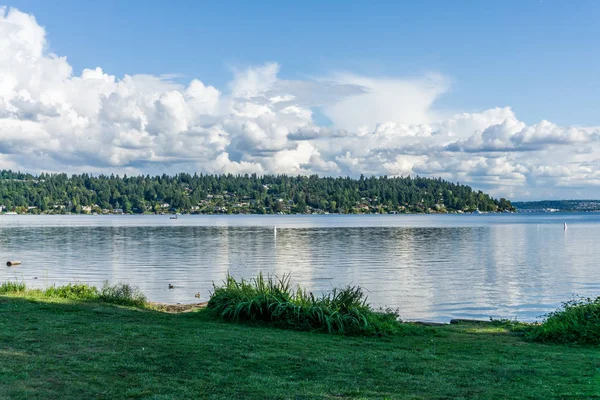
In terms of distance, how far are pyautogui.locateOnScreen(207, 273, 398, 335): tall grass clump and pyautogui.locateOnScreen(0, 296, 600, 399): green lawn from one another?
727 millimetres

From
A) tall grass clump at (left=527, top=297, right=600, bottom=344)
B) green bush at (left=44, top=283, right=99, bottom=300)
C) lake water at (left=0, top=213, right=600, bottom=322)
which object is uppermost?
green bush at (left=44, top=283, right=99, bottom=300)

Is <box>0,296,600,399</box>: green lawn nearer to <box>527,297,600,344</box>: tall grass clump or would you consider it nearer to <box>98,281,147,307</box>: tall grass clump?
<box>527,297,600,344</box>: tall grass clump

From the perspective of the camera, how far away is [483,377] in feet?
30.5

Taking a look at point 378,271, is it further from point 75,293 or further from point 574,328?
point 574,328

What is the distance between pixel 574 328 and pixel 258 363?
8.05 m

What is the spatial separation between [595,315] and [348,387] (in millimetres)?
8247

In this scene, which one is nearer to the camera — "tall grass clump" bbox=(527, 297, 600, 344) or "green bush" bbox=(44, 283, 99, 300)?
"tall grass clump" bbox=(527, 297, 600, 344)

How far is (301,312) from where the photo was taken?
14602mm

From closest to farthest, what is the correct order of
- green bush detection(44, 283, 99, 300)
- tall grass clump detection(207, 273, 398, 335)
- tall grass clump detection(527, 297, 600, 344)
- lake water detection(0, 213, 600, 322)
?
tall grass clump detection(527, 297, 600, 344) → tall grass clump detection(207, 273, 398, 335) → green bush detection(44, 283, 99, 300) → lake water detection(0, 213, 600, 322)

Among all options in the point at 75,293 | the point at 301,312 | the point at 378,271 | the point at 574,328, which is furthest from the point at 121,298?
the point at 378,271

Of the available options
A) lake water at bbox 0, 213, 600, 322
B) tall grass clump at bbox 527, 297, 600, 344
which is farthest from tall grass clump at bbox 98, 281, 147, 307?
tall grass clump at bbox 527, 297, 600, 344

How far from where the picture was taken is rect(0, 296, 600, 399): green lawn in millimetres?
7992

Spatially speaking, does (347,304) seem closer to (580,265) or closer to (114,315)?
(114,315)

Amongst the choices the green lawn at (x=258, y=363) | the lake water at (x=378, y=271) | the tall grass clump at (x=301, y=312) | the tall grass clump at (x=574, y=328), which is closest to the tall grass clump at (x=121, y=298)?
the tall grass clump at (x=301, y=312)
